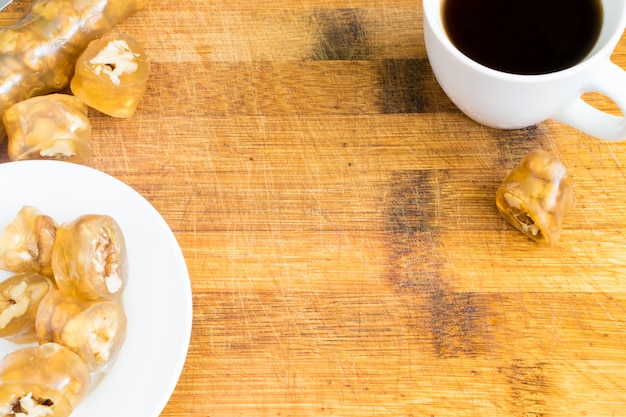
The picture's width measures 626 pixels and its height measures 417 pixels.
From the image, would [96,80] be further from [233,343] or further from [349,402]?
[349,402]

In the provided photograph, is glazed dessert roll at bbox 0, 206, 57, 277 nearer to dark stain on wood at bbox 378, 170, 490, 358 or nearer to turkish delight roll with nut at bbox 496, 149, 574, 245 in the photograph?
dark stain on wood at bbox 378, 170, 490, 358

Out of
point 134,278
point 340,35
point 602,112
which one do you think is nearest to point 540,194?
point 602,112

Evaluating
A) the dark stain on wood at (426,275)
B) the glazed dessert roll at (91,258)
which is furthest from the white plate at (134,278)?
the dark stain on wood at (426,275)

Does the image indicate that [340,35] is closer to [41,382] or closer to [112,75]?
[112,75]

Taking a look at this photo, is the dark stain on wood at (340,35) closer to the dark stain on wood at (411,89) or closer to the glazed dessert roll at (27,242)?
the dark stain on wood at (411,89)

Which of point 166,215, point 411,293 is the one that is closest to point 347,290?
point 411,293

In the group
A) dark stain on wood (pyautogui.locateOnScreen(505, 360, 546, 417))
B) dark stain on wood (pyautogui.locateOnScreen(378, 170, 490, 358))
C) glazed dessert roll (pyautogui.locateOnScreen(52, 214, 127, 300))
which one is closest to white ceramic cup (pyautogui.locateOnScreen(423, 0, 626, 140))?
dark stain on wood (pyautogui.locateOnScreen(378, 170, 490, 358))

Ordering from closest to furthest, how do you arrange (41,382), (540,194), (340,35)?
(41,382), (540,194), (340,35)
